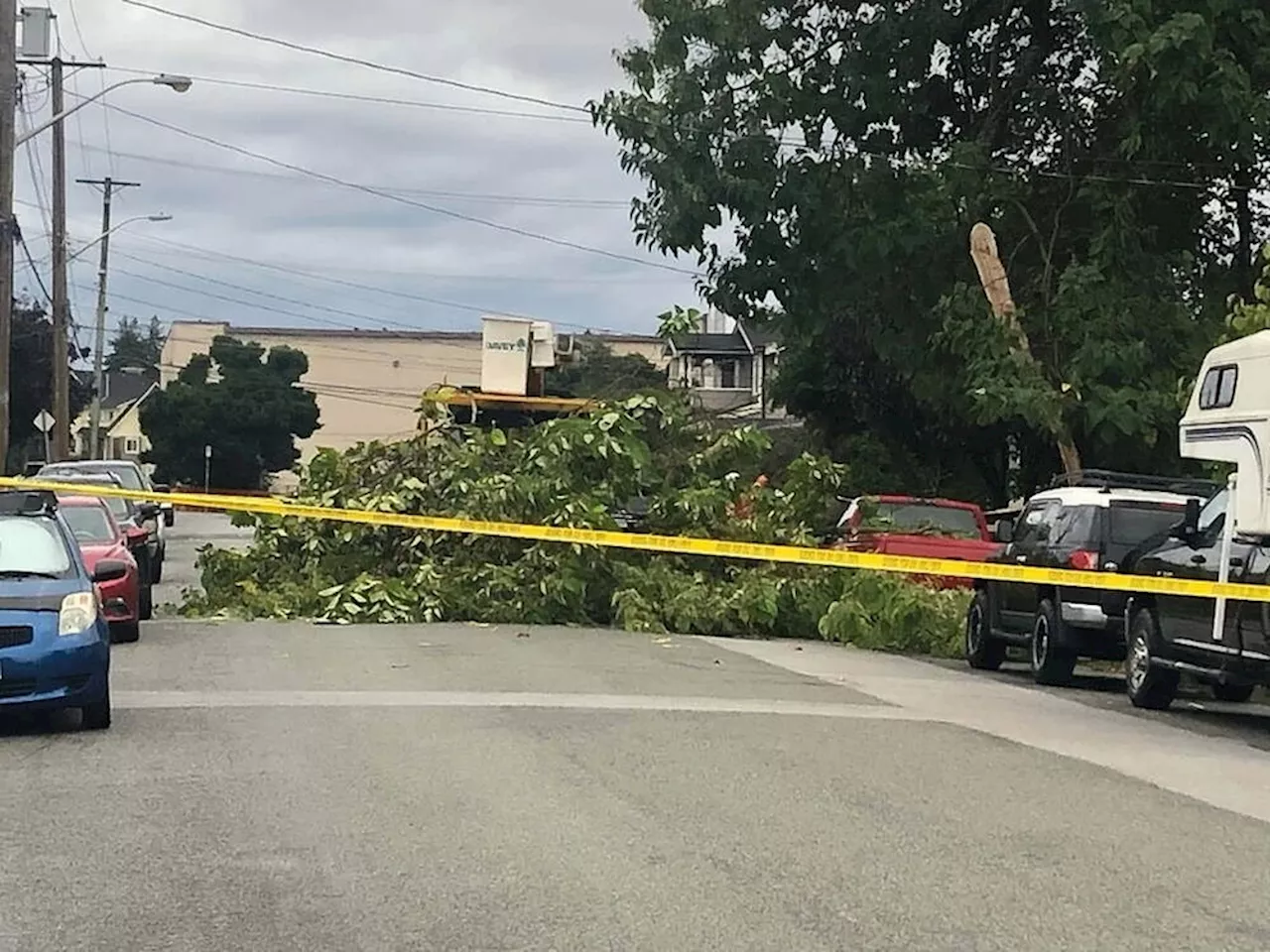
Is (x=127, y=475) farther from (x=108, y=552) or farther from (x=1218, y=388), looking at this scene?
(x=1218, y=388)

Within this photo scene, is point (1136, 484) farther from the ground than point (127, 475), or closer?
farther from the ground

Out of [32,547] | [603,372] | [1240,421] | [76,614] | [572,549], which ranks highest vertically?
[603,372]

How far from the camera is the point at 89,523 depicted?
1988cm

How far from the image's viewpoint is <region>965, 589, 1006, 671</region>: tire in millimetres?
19344

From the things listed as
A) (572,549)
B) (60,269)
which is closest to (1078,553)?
(572,549)

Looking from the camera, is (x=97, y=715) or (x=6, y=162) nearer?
(x=97, y=715)

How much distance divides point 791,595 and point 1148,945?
1560cm

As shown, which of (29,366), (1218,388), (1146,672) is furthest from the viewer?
(29,366)

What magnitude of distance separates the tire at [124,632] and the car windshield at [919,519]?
9.21 meters

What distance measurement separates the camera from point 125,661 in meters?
17.1

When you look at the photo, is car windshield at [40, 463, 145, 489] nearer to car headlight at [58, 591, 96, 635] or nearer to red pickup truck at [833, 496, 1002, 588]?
red pickup truck at [833, 496, 1002, 588]

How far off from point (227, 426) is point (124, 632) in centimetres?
6197

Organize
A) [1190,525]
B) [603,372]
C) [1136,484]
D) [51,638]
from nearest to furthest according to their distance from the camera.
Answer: [51,638], [1190,525], [1136,484], [603,372]

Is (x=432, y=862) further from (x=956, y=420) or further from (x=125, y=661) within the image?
(x=956, y=420)
